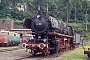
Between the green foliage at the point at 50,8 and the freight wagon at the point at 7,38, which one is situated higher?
the green foliage at the point at 50,8

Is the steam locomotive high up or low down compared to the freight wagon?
up

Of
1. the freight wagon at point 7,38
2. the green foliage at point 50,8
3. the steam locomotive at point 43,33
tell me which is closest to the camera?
the steam locomotive at point 43,33

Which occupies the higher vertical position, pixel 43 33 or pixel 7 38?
pixel 43 33

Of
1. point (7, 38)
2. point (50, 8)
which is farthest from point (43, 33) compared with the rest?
point (50, 8)

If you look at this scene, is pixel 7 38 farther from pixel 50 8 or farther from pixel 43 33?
pixel 50 8

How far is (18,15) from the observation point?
247 ft

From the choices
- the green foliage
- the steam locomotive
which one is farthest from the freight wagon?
the green foliage

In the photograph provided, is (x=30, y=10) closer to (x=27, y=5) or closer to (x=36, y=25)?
(x=27, y=5)

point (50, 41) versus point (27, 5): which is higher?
point (27, 5)

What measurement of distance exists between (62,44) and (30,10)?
6007 cm

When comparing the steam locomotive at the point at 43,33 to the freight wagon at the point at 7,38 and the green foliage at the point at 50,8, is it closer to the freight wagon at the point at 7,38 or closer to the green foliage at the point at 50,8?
the freight wagon at the point at 7,38

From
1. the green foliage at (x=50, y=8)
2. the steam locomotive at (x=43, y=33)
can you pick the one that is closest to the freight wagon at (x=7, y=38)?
the steam locomotive at (x=43, y=33)

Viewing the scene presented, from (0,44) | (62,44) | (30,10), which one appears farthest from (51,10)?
(62,44)

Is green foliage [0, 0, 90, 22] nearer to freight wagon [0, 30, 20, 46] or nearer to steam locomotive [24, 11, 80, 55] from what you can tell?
freight wagon [0, 30, 20, 46]
